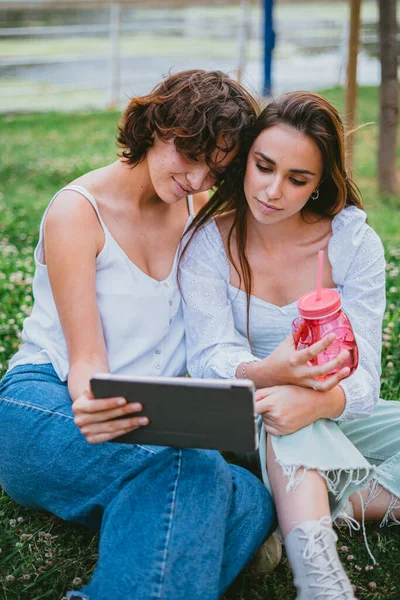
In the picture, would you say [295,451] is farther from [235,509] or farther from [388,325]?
[388,325]

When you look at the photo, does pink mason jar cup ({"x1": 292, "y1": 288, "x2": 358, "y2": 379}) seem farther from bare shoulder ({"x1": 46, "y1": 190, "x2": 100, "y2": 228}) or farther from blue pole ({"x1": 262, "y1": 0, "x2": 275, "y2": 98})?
blue pole ({"x1": 262, "y1": 0, "x2": 275, "y2": 98})

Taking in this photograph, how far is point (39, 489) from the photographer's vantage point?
8.00 ft

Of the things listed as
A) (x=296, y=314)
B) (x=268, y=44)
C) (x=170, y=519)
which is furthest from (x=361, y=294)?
(x=268, y=44)

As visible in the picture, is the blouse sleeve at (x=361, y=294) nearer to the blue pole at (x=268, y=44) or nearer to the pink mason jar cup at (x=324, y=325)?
the pink mason jar cup at (x=324, y=325)

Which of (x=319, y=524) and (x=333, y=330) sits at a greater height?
(x=333, y=330)

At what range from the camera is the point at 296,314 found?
2.68 metres

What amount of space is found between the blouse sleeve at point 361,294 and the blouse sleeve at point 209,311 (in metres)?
0.33

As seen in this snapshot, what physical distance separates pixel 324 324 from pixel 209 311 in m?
0.61

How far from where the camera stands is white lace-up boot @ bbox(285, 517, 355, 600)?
82.3 inches

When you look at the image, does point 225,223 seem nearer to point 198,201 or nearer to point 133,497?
point 198,201

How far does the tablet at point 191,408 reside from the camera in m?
1.92

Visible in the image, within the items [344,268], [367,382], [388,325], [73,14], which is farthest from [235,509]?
[73,14]

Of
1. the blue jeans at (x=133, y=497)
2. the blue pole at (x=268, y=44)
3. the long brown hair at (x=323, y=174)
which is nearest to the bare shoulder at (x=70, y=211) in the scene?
the long brown hair at (x=323, y=174)

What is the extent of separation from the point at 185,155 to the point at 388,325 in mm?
1687
